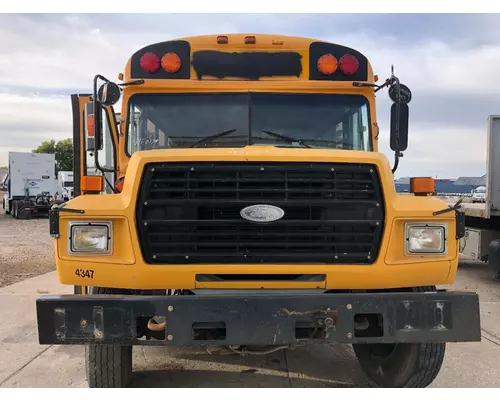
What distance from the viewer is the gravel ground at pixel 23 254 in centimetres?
984

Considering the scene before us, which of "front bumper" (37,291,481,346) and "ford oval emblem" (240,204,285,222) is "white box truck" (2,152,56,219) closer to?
"front bumper" (37,291,481,346)

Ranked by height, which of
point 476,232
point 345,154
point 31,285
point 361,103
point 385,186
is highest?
point 361,103

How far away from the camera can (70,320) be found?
3.11 metres

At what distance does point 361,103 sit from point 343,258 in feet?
6.13

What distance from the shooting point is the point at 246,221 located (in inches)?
128

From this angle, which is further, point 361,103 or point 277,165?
point 361,103

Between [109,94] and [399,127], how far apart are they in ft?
8.51

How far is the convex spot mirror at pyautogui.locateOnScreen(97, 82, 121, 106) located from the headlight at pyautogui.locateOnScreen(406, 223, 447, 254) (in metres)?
2.67

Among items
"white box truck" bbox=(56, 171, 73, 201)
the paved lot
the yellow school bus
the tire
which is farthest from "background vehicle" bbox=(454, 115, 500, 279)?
"white box truck" bbox=(56, 171, 73, 201)

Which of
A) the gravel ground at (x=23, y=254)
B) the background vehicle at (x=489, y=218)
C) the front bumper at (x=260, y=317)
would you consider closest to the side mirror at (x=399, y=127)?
the front bumper at (x=260, y=317)

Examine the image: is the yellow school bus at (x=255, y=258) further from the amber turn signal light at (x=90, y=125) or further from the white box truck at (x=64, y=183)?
the white box truck at (x=64, y=183)

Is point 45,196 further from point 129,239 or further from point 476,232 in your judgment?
point 129,239

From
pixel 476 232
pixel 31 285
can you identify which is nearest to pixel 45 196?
pixel 31 285

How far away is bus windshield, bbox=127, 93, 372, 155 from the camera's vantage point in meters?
4.31
